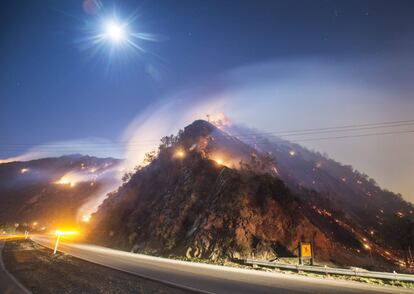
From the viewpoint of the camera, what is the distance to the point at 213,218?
37.1m

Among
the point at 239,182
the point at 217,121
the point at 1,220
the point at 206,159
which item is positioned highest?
the point at 217,121

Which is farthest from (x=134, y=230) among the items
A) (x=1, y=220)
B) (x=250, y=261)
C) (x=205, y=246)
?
(x=1, y=220)

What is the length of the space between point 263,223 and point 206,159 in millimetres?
20246

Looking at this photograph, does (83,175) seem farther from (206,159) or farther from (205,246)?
(205,246)

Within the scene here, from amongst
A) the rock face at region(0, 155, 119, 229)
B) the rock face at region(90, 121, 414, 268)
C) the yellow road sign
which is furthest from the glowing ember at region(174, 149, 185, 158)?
the rock face at region(0, 155, 119, 229)

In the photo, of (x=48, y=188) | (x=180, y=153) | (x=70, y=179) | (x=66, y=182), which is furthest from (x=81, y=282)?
(x=70, y=179)

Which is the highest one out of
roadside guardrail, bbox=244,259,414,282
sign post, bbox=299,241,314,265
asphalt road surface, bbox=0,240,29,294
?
sign post, bbox=299,241,314,265

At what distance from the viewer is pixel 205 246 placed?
33156 millimetres

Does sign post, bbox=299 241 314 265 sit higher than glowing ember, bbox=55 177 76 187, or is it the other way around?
glowing ember, bbox=55 177 76 187

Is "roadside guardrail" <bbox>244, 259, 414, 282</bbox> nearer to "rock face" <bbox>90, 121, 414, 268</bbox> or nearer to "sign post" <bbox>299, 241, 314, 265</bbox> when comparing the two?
"sign post" <bbox>299, 241, 314, 265</bbox>

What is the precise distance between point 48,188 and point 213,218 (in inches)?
4700

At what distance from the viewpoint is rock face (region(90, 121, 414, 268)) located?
33469 millimetres

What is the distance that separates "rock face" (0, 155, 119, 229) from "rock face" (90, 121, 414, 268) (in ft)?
191

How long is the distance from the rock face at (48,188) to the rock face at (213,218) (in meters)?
58.4
